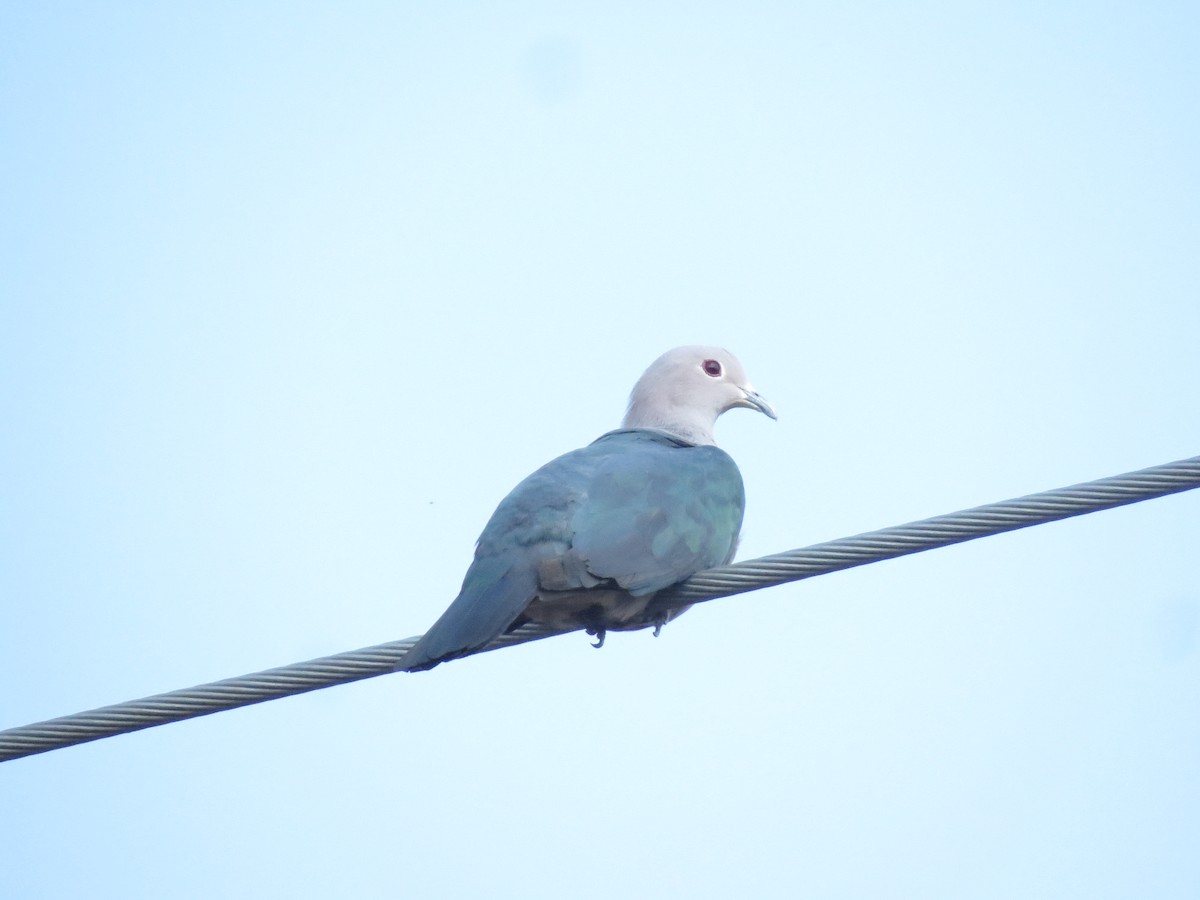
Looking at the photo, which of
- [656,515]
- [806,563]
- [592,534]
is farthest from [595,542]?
[806,563]

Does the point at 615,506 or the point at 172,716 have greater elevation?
the point at 615,506

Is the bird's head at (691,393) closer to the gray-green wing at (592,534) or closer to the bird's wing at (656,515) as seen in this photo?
the bird's wing at (656,515)

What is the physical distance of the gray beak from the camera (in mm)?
7801

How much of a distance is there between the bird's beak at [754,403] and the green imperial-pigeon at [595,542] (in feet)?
4.46

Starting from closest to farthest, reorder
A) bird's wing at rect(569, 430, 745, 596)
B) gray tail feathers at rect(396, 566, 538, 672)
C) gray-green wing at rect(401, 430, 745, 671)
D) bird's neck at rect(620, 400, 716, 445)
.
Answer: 1. gray tail feathers at rect(396, 566, 538, 672)
2. gray-green wing at rect(401, 430, 745, 671)
3. bird's wing at rect(569, 430, 745, 596)
4. bird's neck at rect(620, 400, 716, 445)

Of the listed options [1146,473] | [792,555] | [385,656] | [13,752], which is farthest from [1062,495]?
[13,752]

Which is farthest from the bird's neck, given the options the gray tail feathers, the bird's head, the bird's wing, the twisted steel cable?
the twisted steel cable

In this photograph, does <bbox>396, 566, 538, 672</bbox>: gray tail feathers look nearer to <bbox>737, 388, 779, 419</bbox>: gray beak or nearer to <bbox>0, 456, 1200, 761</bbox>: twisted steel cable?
<bbox>0, 456, 1200, 761</bbox>: twisted steel cable

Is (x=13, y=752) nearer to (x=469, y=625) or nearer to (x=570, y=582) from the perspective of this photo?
(x=469, y=625)

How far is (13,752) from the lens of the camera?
4582 mm

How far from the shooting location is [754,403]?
25.7 ft

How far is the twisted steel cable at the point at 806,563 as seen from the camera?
14.9 ft

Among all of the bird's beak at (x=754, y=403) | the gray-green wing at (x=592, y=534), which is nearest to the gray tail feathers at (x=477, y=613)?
the gray-green wing at (x=592, y=534)

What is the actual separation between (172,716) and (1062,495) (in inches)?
100
